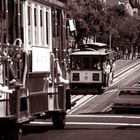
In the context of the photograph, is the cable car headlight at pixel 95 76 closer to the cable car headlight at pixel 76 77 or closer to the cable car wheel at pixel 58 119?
the cable car headlight at pixel 76 77

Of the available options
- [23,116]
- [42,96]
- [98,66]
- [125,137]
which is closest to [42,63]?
[42,96]

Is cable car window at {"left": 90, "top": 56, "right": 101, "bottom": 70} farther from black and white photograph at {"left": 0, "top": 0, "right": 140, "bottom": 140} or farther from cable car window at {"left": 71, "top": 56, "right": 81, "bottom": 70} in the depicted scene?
black and white photograph at {"left": 0, "top": 0, "right": 140, "bottom": 140}

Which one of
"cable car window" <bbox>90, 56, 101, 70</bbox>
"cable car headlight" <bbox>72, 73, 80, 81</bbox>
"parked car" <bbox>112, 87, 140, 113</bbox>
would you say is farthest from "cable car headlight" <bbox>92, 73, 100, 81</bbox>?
"parked car" <bbox>112, 87, 140, 113</bbox>

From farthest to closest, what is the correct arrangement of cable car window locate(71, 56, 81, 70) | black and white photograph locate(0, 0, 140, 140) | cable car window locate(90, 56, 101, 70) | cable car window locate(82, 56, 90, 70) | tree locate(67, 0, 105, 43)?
1. tree locate(67, 0, 105, 43)
2. cable car window locate(71, 56, 81, 70)
3. cable car window locate(82, 56, 90, 70)
4. cable car window locate(90, 56, 101, 70)
5. black and white photograph locate(0, 0, 140, 140)

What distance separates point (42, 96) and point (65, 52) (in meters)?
3.21

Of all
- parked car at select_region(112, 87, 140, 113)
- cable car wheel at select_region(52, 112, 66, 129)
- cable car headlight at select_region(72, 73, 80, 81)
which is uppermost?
cable car wheel at select_region(52, 112, 66, 129)

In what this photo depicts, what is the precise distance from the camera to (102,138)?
15414 mm

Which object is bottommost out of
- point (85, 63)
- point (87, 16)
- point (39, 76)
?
point (85, 63)

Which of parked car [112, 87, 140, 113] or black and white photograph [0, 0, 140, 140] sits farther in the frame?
parked car [112, 87, 140, 113]

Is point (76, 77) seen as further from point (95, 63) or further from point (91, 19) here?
point (91, 19)

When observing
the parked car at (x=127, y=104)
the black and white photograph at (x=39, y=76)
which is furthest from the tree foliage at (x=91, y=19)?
the black and white photograph at (x=39, y=76)

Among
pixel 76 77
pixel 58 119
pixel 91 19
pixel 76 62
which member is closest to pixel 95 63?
pixel 76 62

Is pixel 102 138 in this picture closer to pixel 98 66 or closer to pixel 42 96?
pixel 42 96

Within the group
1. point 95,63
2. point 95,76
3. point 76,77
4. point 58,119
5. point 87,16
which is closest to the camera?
point 58,119
